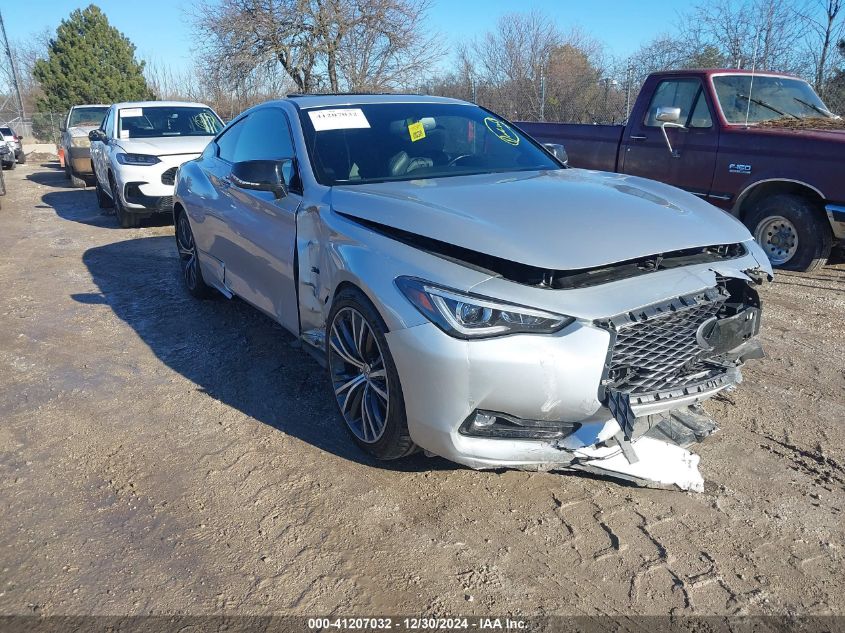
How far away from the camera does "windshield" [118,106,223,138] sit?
10289mm

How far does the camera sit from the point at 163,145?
31.4 feet

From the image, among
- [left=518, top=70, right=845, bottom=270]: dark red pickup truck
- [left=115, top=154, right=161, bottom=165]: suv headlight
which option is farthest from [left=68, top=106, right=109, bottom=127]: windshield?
[left=518, top=70, right=845, bottom=270]: dark red pickup truck

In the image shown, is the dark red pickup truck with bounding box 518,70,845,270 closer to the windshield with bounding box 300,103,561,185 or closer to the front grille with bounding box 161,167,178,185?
the windshield with bounding box 300,103,561,185

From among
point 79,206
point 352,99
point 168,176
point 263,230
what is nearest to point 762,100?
point 352,99

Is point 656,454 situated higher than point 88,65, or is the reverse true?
point 88,65

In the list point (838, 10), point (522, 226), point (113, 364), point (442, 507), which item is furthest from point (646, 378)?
point (838, 10)

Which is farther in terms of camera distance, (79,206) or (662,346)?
(79,206)

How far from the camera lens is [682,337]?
9.39 ft

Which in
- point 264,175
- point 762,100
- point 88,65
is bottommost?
point 264,175

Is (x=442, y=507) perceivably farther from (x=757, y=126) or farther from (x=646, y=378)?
(x=757, y=126)

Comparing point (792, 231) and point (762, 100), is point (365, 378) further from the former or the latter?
point (762, 100)

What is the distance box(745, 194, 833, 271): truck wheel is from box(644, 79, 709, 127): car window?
1.39 metres

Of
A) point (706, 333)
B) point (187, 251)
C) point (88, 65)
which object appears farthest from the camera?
point (88, 65)

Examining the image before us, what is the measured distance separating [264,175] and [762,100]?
5929mm
